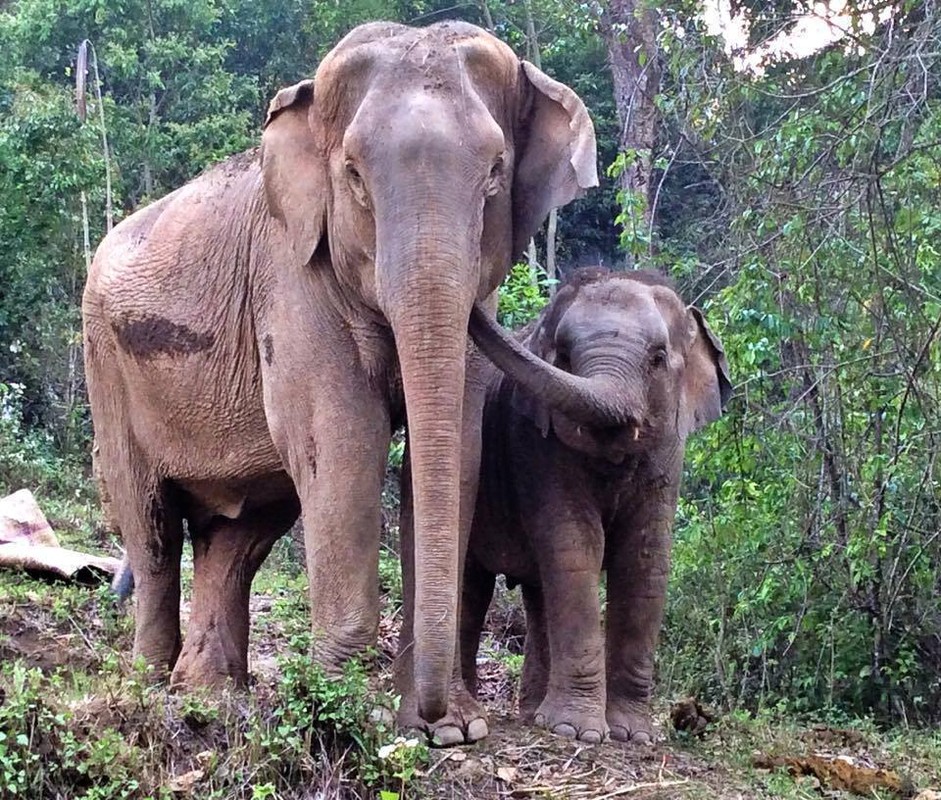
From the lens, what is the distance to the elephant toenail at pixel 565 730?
196 inches

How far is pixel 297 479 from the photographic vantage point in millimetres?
4695

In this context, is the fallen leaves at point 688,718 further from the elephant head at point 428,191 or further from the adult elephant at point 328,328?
the elephant head at point 428,191

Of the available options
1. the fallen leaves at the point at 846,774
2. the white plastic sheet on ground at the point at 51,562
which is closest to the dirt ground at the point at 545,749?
the fallen leaves at the point at 846,774

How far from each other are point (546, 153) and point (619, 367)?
2.52ft

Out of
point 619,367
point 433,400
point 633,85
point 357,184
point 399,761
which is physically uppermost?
point 633,85

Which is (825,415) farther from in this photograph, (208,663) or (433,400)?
(433,400)

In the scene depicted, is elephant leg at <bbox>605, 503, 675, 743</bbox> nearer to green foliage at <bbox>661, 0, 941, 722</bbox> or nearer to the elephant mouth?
the elephant mouth

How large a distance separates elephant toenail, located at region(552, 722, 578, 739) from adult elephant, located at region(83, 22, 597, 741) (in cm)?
50

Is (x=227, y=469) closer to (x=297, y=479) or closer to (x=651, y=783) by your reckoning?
(x=297, y=479)

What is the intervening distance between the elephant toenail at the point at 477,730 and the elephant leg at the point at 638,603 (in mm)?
931

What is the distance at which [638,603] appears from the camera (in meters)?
5.45

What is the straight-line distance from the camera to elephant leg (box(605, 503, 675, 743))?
5.43 metres

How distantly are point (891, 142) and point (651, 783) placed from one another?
4.49m

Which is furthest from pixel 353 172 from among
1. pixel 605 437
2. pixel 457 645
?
pixel 457 645
